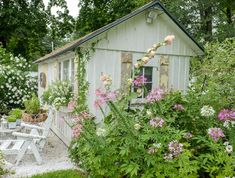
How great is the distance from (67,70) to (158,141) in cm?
535

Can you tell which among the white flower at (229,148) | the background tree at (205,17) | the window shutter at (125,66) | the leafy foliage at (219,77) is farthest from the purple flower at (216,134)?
the background tree at (205,17)

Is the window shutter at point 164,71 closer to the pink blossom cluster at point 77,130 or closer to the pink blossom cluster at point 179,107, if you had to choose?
the pink blossom cluster at point 179,107

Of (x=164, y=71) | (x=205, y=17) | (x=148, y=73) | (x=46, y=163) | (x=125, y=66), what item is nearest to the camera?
(x=46, y=163)

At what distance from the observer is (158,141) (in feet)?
12.9

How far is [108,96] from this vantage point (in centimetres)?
385

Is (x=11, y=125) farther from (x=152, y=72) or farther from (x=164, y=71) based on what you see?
(x=164, y=71)

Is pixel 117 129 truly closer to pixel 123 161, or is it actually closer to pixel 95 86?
pixel 123 161

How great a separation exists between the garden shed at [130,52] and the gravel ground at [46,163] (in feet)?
1.66

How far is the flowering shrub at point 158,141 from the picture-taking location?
3.80 meters

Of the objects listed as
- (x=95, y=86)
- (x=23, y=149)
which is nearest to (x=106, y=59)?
(x=95, y=86)

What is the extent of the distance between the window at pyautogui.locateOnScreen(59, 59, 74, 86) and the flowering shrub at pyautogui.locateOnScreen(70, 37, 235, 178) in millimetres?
3772

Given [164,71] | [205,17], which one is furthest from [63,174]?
[205,17]

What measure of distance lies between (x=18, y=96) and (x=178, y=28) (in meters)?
8.49

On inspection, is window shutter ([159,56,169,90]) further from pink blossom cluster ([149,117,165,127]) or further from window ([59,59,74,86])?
pink blossom cluster ([149,117,165,127])
